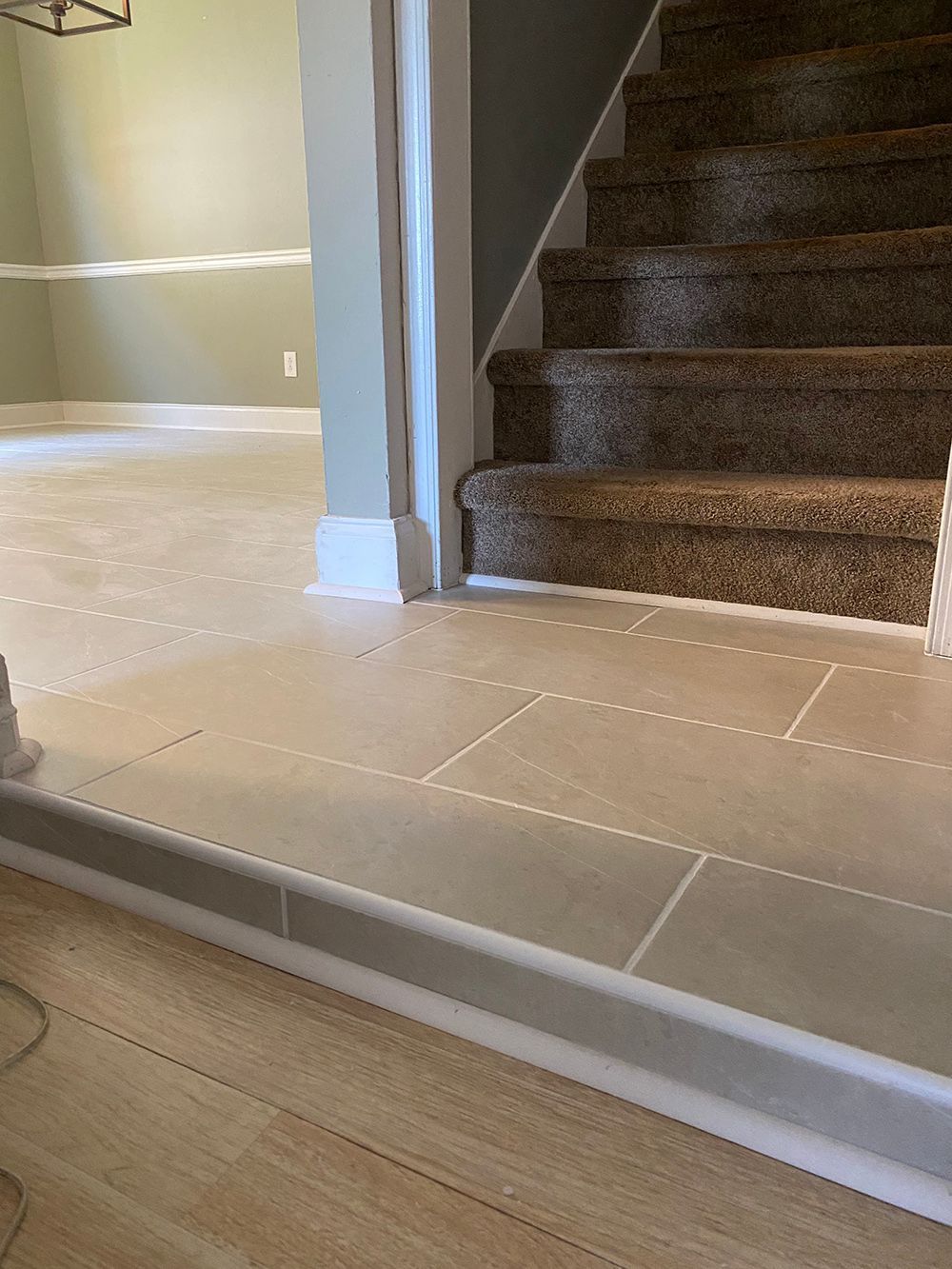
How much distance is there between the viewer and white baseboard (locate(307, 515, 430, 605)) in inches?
62.9

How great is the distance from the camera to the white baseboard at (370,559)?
1.60 m

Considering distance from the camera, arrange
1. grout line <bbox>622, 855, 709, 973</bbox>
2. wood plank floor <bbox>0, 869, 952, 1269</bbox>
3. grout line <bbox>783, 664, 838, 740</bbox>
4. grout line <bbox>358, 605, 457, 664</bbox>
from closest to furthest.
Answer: wood plank floor <bbox>0, 869, 952, 1269</bbox> → grout line <bbox>622, 855, 709, 973</bbox> → grout line <bbox>783, 664, 838, 740</bbox> → grout line <bbox>358, 605, 457, 664</bbox>

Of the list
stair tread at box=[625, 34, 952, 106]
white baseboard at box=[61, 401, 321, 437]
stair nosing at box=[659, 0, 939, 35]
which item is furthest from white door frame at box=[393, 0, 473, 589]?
white baseboard at box=[61, 401, 321, 437]

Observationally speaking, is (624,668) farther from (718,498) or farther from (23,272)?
(23,272)

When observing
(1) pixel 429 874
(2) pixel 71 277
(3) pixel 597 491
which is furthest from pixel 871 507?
(2) pixel 71 277

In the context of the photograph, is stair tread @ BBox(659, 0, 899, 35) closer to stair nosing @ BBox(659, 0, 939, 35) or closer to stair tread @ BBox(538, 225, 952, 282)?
stair nosing @ BBox(659, 0, 939, 35)

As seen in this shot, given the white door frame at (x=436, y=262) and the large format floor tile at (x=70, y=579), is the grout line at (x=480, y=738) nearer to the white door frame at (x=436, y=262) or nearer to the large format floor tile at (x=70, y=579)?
the white door frame at (x=436, y=262)

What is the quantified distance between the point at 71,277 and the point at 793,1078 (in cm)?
515

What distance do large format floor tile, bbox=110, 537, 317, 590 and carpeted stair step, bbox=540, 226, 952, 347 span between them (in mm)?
687

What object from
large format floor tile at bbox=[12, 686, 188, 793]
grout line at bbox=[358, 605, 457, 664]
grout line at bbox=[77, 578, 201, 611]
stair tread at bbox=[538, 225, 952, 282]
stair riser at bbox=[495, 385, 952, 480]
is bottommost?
large format floor tile at bbox=[12, 686, 188, 793]

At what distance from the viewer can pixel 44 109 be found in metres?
4.61

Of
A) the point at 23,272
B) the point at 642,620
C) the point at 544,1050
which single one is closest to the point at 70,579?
the point at 642,620

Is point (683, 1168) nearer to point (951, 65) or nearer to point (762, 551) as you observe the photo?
point (762, 551)

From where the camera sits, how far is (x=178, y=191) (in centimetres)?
436
